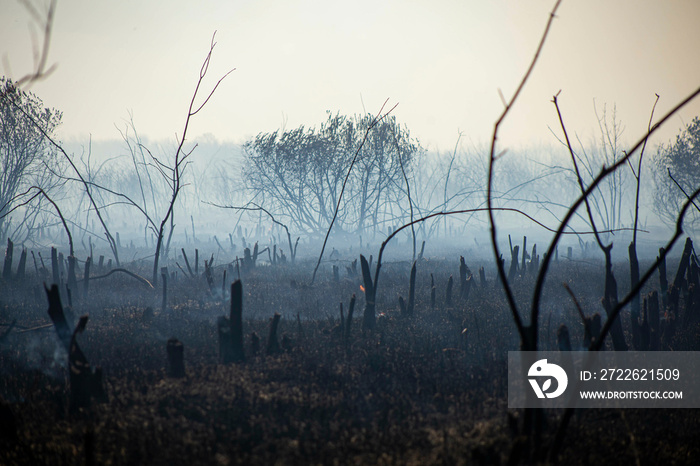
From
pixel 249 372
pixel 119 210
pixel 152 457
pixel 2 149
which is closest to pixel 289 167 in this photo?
pixel 2 149

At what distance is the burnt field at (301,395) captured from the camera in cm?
367

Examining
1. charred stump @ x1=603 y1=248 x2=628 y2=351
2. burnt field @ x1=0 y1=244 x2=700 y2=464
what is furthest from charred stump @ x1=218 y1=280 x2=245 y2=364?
charred stump @ x1=603 y1=248 x2=628 y2=351

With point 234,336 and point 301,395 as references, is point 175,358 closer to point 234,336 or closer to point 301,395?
point 234,336

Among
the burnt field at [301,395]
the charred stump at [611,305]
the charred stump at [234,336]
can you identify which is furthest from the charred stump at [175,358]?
the charred stump at [611,305]

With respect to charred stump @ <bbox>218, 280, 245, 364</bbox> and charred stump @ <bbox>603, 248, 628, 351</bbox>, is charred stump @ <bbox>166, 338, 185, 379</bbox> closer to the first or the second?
charred stump @ <bbox>218, 280, 245, 364</bbox>

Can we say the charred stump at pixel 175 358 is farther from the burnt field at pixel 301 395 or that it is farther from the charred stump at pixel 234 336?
the charred stump at pixel 234 336

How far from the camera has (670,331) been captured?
6.66 meters

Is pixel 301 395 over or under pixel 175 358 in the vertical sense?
under

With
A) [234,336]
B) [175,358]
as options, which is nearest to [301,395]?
[234,336]

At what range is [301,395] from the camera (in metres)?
4.91

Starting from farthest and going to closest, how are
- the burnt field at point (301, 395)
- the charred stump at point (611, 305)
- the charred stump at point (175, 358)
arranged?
the charred stump at point (611, 305), the charred stump at point (175, 358), the burnt field at point (301, 395)

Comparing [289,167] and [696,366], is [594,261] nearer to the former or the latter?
[696,366]

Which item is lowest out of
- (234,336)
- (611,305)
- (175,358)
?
(175,358)

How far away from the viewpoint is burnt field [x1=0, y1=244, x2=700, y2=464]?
145 inches
